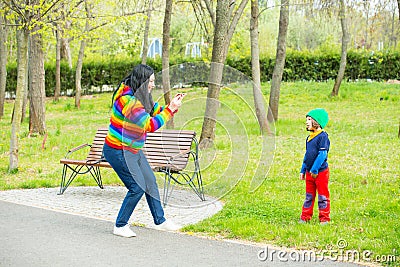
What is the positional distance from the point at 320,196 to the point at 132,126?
2195 mm

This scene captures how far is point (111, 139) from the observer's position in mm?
6293

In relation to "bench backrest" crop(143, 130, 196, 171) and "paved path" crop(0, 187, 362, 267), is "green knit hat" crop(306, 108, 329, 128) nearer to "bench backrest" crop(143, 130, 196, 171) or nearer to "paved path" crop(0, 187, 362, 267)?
"paved path" crop(0, 187, 362, 267)

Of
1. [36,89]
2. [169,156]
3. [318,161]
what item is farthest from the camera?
[36,89]

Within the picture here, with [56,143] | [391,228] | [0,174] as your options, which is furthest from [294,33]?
[391,228]

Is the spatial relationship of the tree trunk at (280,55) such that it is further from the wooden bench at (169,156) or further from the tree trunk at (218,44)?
the wooden bench at (169,156)

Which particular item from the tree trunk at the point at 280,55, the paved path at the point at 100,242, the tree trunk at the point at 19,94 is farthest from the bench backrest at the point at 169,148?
the tree trunk at the point at 280,55

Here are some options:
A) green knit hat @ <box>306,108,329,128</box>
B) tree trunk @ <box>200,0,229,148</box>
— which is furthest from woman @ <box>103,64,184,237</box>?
tree trunk @ <box>200,0,229,148</box>

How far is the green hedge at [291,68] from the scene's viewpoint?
2912 centimetres

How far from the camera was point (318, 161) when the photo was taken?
6.50m

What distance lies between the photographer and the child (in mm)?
6535

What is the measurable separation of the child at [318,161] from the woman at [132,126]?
1.52 meters

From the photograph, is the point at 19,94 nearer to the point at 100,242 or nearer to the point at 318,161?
the point at 100,242

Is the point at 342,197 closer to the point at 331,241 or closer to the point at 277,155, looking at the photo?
the point at 331,241

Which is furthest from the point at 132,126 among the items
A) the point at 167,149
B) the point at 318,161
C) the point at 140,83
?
the point at 167,149
